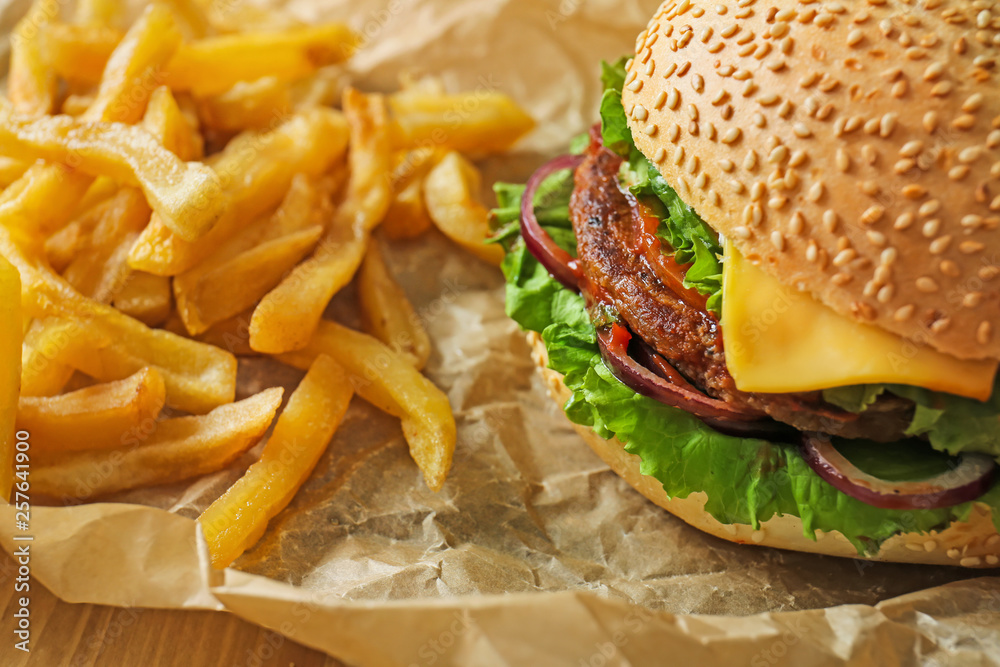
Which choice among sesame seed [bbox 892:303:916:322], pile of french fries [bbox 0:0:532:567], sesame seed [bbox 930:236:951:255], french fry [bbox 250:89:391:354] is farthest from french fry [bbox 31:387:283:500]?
sesame seed [bbox 930:236:951:255]

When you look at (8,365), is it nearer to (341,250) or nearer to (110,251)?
(110,251)

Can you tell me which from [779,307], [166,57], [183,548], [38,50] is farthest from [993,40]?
[38,50]

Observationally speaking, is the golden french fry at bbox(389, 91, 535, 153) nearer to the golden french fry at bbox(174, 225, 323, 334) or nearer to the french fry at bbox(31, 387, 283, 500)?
the golden french fry at bbox(174, 225, 323, 334)

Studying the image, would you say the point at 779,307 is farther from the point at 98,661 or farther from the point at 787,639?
the point at 98,661

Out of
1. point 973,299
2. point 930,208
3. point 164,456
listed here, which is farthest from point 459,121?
point 973,299

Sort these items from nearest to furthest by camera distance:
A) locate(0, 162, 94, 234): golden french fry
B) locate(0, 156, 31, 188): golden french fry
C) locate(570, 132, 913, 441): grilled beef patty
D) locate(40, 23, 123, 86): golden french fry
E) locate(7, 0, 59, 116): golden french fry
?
locate(570, 132, 913, 441): grilled beef patty, locate(0, 162, 94, 234): golden french fry, locate(0, 156, 31, 188): golden french fry, locate(7, 0, 59, 116): golden french fry, locate(40, 23, 123, 86): golden french fry

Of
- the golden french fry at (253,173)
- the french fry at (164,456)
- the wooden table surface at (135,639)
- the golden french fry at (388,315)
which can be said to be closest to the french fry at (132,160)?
the golden french fry at (253,173)
